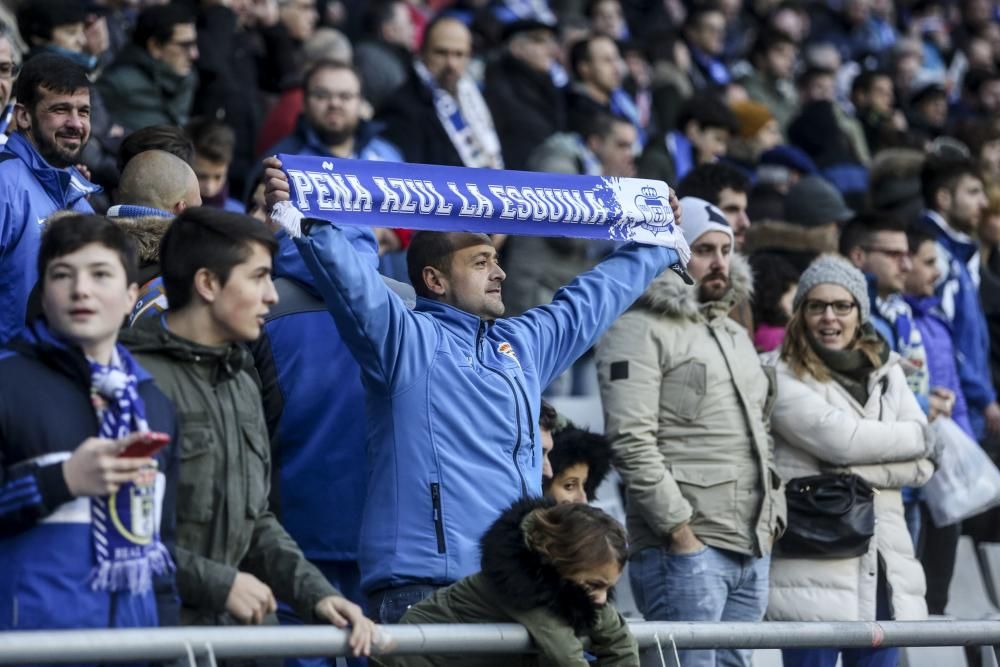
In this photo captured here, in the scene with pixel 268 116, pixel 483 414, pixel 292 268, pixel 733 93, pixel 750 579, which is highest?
pixel 733 93

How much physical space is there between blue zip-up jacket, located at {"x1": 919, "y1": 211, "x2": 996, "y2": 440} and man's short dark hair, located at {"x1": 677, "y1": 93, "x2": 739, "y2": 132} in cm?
160

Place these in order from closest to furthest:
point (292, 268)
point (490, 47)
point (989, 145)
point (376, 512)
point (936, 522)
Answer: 1. point (376, 512)
2. point (292, 268)
3. point (936, 522)
4. point (989, 145)
5. point (490, 47)

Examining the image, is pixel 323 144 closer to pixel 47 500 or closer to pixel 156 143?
pixel 156 143

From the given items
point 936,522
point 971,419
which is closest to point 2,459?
point 936,522

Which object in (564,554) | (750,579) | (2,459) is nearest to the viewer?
(2,459)

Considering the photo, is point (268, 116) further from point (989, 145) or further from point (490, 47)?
point (989, 145)

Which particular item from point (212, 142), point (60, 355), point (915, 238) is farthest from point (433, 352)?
point (915, 238)

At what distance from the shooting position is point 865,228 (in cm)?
854

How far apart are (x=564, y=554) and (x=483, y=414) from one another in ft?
2.31

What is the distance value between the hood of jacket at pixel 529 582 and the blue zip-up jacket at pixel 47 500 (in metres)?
1.14

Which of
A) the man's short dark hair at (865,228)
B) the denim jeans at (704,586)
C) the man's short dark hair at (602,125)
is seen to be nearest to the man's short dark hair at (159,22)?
the man's short dark hair at (602,125)

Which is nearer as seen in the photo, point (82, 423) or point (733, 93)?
point (82, 423)

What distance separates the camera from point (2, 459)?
399cm

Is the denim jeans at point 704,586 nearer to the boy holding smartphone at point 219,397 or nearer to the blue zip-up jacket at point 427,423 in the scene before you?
the blue zip-up jacket at point 427,423
